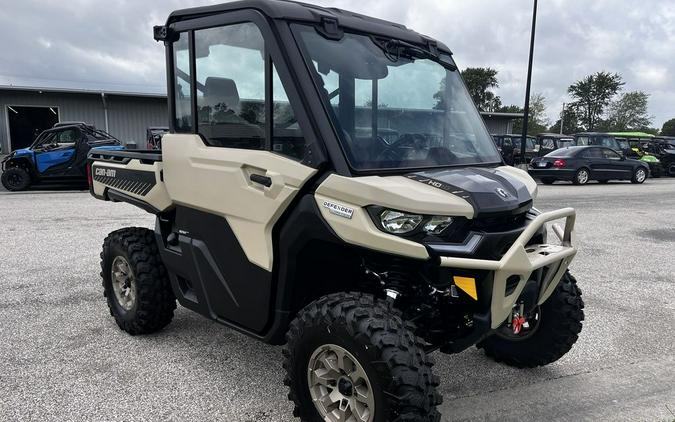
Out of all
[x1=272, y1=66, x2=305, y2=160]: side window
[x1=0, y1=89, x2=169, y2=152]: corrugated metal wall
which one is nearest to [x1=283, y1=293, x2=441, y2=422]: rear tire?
[x1=272, y1=66, x2=305, y2=160]: side window

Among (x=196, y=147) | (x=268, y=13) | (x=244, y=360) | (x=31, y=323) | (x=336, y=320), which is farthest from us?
(x=31, y=323)

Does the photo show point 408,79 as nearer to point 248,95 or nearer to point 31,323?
point 248,95

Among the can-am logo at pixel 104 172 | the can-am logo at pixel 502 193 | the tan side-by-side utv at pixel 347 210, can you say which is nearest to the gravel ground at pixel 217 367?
the tan side-by-side utv at pixel 347 210

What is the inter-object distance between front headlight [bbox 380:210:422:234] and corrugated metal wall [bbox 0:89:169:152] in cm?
2643

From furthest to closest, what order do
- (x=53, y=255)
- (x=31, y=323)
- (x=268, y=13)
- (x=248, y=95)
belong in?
(x=53, y=255) < (x=31, y=323) < (x=248, y=95) < (x=268, y=13)

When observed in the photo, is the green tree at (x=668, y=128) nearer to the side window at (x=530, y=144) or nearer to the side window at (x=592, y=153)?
the side window at (x=530, y=144)

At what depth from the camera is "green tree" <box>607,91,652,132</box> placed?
244 feet

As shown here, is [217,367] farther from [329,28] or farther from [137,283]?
[329,28]

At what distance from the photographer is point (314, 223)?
8.62ft

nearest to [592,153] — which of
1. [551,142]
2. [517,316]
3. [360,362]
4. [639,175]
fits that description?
[639,175]

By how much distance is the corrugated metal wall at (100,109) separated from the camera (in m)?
26.8

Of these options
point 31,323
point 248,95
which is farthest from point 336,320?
point 31,323

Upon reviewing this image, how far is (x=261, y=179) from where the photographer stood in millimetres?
2822

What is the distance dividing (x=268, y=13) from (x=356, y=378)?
193 centimetres
